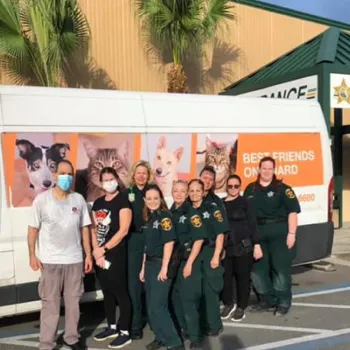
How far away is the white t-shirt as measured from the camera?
4.13 m

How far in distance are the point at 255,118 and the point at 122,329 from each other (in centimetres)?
278

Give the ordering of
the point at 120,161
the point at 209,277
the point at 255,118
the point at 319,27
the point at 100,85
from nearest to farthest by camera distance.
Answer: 1. the point at 209,277
2. the point at 120,161
3. the point at 255,118
4. the point at 100,85
5. the point at 319,27

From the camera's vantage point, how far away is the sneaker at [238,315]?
5268 mm

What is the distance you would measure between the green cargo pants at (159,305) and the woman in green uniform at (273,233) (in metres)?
1.57

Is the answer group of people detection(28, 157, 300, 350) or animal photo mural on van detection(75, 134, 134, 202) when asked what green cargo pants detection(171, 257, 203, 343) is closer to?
group of people detection(28, 157, 300, 350)

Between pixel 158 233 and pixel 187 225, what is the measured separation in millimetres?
272

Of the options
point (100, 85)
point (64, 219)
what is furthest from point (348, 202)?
point (64, 219)

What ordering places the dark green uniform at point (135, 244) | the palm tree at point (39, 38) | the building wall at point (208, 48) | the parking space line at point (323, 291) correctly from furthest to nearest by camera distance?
the building wall at point (208, 48)
the palm tree at point (39, 38)
the parking space line at point (323, 291)
the dark green uniform at point (135, 244)

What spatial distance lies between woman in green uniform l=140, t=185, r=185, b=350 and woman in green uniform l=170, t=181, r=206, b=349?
12cm

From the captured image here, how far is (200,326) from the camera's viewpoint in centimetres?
474

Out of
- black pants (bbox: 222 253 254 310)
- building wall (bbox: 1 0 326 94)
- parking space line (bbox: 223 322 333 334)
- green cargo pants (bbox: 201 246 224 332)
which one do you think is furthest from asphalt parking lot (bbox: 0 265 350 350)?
building wall (bbox: 1 0 326 94)

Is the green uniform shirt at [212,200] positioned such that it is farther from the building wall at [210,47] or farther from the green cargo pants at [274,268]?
the building wall at [210,47]

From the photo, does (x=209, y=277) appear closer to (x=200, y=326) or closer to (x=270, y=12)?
(x=200, y=326)

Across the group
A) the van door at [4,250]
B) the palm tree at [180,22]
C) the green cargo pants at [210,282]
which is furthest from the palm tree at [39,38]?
the green cargo pants at [210,282]
